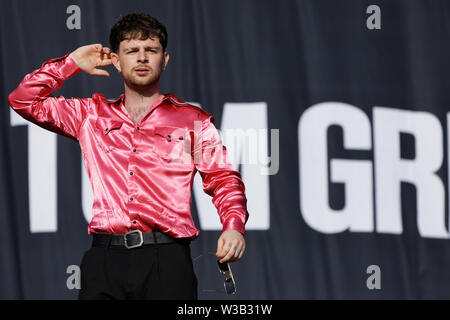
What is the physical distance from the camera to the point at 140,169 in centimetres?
202

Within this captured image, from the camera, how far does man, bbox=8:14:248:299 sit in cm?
193

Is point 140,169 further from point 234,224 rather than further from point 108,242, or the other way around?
point 234,224

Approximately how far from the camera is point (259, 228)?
371 cm

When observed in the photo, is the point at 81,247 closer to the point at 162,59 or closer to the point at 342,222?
the point at 342,222

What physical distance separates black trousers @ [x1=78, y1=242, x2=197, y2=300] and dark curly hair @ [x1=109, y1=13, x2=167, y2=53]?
2.13ft

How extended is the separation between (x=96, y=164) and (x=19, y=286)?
1.91m

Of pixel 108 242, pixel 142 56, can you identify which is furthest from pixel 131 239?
pixel 142 56

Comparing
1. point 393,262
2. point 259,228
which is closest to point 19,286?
point 259,228

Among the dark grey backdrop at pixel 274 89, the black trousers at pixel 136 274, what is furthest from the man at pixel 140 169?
the dark grey backdrop at pixel 274 89

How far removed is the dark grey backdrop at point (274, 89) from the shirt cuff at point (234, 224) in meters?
1.77

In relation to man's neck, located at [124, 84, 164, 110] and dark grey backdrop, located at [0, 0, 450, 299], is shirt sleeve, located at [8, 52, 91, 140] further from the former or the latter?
dark grey backdrop, located at [0, 0, 450, 299]

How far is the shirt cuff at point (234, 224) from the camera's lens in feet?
6.25

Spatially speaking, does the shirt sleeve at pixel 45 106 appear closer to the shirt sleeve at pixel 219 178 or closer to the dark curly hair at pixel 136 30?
the dark curly hair at pixel 136 30

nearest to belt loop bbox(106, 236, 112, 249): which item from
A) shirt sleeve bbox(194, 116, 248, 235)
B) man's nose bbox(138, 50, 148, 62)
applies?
shirt sleeve bbox(194, 116, 248, 235)
